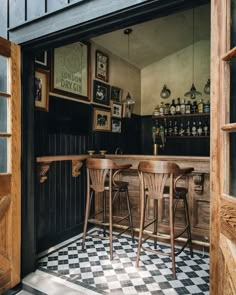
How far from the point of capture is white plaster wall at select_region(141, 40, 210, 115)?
4734 millimetres

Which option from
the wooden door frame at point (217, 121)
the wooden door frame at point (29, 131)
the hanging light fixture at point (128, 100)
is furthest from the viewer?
the hanging light fixture at point (128, 100)

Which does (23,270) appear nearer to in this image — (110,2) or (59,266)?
(59,266)

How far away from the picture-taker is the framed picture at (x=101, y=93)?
147 inches

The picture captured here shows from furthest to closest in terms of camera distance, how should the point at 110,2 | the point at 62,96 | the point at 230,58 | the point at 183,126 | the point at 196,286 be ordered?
1. the point at 183,126
2. the point at 62,96
3. the point at 196,286
4. the point at 110,2
5. the point at 230,58

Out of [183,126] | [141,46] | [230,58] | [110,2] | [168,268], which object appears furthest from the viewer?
[183,126]

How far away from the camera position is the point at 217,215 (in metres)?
1.23

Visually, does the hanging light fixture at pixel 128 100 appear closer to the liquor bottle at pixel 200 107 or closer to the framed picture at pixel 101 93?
the framed picture at pixel 101 93

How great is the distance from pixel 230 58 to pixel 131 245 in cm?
247

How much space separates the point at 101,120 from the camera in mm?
3881

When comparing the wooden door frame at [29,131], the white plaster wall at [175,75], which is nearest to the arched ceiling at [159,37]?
the white plaster wall at [175,75]

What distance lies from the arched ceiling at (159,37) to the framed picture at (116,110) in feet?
3.09

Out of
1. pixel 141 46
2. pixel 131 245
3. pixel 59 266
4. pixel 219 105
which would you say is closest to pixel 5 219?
pixel 59 266

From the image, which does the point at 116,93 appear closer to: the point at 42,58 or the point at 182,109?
the point at 182,109

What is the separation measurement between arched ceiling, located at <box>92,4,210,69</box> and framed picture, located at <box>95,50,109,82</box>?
176 mm
